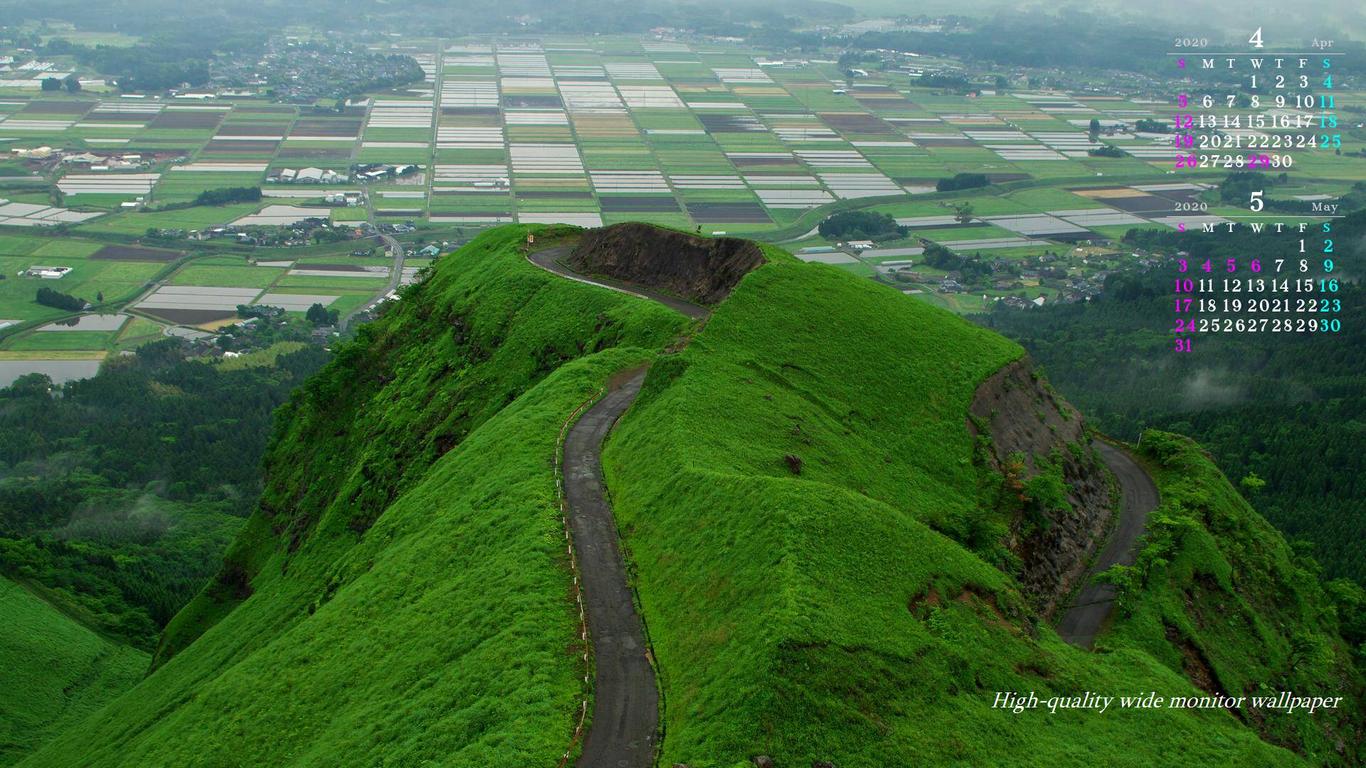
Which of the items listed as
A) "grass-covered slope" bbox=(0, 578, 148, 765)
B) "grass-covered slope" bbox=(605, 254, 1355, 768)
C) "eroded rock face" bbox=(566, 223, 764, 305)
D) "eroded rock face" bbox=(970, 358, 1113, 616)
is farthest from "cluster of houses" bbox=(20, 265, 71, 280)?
"eroded rock face" bbox=(970, 358, 1113, 616)

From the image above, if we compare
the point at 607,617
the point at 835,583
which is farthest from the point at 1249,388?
the point at 607,617

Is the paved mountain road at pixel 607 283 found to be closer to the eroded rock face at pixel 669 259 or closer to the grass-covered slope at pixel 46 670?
the eroded rock face at pixel 669 259

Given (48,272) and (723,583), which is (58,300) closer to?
(48,272)

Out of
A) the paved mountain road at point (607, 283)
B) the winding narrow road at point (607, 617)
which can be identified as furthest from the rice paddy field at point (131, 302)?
the winding narrow road at point (607, 617)

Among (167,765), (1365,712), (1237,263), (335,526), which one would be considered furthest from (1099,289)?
(167,765)

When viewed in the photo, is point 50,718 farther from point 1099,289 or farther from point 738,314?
point 1099,289

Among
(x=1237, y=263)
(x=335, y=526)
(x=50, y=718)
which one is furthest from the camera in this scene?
(x=1237, y=263)

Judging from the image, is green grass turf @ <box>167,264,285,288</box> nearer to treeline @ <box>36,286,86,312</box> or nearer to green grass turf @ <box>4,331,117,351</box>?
treeline @ <box>36,286,86,312</box>
